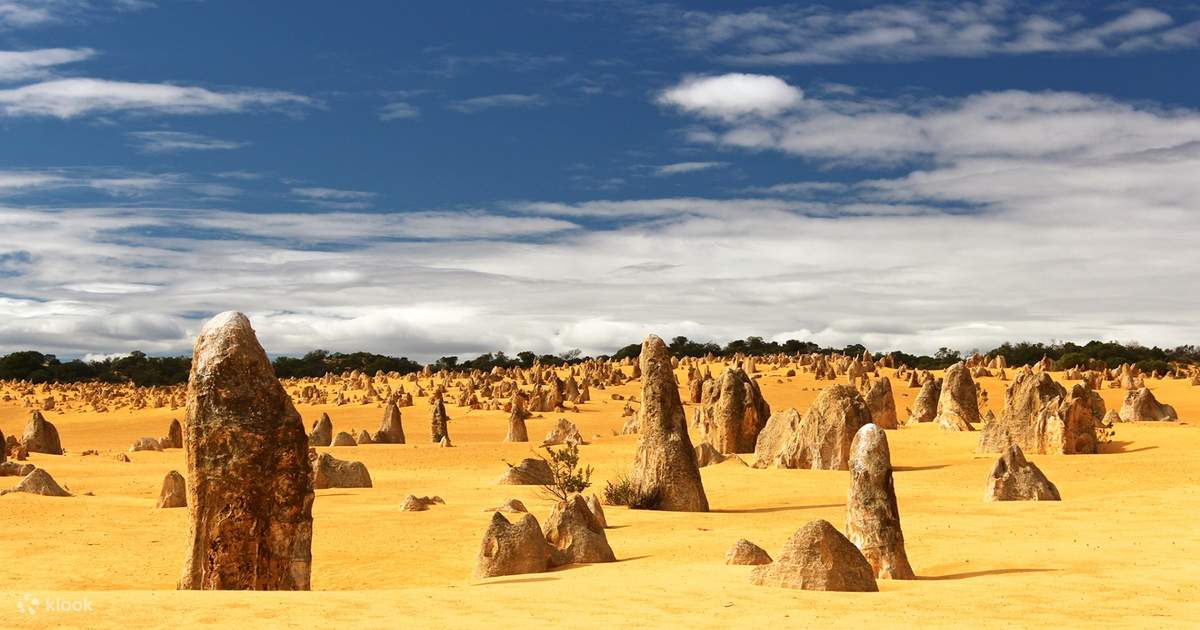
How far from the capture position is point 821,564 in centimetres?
1229

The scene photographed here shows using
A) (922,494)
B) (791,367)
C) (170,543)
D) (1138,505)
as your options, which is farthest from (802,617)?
(791,367)

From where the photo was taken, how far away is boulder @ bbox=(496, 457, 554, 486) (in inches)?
989

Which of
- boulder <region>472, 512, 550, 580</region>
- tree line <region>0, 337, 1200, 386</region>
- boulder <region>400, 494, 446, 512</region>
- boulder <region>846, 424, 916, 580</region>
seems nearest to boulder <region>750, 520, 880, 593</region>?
boulder <region>846, 424, 916, 580</region>

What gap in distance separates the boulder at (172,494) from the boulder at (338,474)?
3.29m

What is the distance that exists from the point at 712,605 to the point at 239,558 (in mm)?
4440

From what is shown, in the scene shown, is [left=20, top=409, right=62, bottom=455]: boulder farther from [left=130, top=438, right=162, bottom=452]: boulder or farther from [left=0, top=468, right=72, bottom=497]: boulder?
[left=0, top=468, right=72, bottom=497]: boulder

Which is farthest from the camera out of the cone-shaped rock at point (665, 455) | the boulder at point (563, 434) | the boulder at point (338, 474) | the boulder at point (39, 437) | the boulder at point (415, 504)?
the boulder at point (39, 437)

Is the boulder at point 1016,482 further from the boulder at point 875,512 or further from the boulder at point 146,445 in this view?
the boulder at point 146,445

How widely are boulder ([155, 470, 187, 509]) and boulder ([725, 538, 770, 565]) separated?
11.1 metres

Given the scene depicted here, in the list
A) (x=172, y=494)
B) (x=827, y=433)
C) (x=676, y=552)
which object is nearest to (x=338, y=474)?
(x=172, y=494)

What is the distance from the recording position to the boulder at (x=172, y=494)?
845 inches

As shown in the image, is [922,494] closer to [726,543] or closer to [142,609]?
[726,543]

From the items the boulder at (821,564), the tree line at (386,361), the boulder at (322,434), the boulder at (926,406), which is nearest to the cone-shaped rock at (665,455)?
the boulder at (821,564)

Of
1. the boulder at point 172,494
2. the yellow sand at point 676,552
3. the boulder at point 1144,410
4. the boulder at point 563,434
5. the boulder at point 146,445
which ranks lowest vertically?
the yellow sand at point 676,552
